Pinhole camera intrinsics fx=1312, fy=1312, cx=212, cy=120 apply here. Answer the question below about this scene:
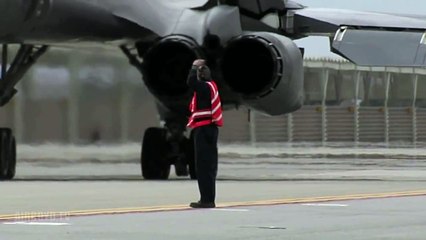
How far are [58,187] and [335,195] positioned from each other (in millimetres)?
4012

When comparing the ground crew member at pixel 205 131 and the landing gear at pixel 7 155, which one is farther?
the landing gear at pixel 7 155

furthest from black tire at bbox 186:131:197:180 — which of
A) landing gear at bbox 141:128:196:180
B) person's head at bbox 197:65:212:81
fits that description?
person's head at bbox 197:65:212:81

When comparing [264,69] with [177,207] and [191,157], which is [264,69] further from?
[177,207]

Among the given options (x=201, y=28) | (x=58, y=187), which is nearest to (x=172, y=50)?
(x=201, y=28)

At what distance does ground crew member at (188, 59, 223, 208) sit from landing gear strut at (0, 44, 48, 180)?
7120 mm

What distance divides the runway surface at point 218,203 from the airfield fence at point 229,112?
23.6 inches

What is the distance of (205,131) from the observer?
1407cm

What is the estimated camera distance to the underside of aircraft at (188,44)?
1975 cm

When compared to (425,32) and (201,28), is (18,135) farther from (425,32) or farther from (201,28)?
(425,32)

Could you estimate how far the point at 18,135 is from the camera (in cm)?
2356

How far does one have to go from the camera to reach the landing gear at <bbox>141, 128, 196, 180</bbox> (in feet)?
69.9

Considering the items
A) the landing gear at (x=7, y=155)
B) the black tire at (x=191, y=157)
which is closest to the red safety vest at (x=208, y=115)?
the black tire at (x=191, y=157)

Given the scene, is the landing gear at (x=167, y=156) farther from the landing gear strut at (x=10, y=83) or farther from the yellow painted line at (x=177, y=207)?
the yellow painted line at (x=177, y=207)

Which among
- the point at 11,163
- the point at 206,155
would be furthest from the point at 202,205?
the point at 11,163
